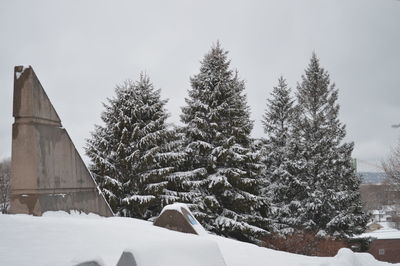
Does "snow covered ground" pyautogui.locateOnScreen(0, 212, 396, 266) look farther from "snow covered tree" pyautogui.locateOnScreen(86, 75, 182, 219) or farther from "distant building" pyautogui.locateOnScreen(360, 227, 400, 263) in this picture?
"distant building" pyautogui.locateOnScreen(360, 227, 400, 263)

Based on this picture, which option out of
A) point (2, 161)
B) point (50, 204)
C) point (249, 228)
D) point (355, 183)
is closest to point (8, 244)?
point (50, 204)

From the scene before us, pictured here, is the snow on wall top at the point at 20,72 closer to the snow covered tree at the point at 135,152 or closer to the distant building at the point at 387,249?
the snow covered tree at the point at 135,152

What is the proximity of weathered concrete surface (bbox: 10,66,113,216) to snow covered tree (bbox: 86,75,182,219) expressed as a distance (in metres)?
8.66

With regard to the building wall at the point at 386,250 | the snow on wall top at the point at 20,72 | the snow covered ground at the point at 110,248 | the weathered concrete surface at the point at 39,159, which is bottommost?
the building wall at the point at 386,250

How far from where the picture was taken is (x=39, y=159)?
9297 millimetres

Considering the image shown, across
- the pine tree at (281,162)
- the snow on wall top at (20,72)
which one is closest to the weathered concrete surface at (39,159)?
the snow on wall top at (20,72)

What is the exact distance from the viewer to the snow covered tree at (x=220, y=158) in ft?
63.6

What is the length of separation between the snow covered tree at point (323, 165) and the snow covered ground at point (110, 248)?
1627 cm

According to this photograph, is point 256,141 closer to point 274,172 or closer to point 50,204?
point 274,172

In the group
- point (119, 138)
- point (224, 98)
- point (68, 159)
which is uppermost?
point (224, 98)

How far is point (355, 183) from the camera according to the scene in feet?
87.3

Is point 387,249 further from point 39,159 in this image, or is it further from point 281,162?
point 39,159

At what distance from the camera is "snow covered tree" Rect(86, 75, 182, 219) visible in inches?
757

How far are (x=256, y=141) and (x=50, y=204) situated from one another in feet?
50.5
